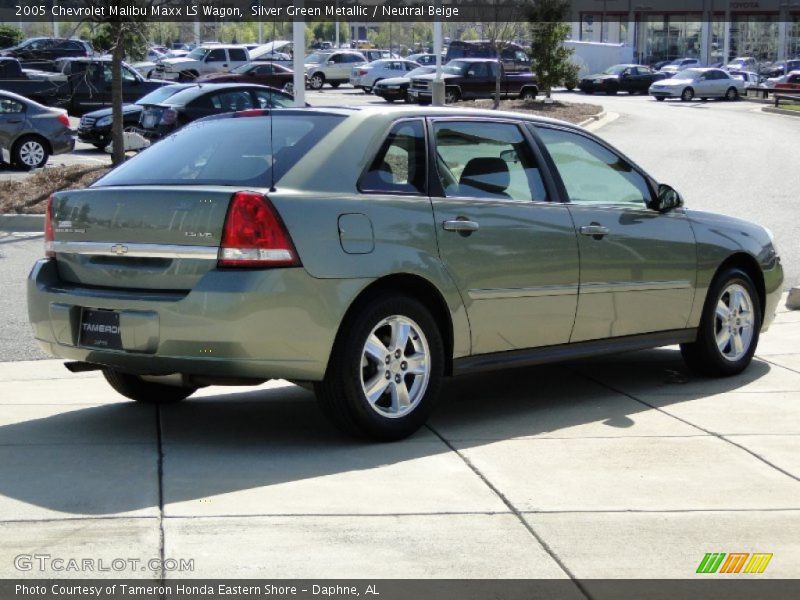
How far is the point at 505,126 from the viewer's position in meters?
7.40

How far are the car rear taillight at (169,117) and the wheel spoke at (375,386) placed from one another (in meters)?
19.3

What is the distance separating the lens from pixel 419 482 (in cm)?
588

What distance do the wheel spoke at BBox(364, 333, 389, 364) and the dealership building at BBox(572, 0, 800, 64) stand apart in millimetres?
85867

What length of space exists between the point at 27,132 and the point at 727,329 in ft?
59.2

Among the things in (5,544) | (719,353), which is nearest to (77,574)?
(5,544)

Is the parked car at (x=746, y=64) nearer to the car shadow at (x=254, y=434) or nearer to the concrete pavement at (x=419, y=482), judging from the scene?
the car shadow at (x=254, y=434)

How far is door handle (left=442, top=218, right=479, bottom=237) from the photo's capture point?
6.72 m

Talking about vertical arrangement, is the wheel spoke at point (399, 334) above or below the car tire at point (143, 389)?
above

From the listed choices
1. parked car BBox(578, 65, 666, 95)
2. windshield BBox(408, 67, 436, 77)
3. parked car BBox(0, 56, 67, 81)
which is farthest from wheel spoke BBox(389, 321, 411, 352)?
parked car BBox(578, 65, 666, 95)

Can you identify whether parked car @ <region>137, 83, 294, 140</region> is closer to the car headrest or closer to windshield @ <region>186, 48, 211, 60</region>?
the car headrest

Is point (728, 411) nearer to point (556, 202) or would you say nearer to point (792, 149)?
point (556, 202)

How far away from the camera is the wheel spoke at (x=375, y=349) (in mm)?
6363

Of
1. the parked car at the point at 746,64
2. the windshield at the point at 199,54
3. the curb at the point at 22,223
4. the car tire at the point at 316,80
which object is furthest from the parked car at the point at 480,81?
the parked car at the point at 746,64

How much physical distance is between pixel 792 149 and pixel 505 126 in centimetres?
2531
